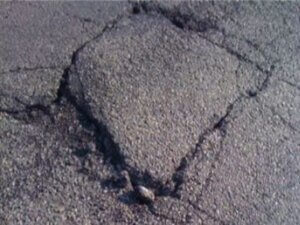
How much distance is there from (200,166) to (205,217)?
0.34 metres

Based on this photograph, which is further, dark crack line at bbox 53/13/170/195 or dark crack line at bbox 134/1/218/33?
dark crack line at bbox 134/1/218/33

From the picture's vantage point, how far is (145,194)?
11.0ft

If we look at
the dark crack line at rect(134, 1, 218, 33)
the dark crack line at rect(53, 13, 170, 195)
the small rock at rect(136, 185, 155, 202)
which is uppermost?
the dark crack line at rect(134, 1, 218, 33)

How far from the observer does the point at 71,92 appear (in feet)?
12.5

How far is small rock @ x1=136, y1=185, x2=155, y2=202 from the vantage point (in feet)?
11.0

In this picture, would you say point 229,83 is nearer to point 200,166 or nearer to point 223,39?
point 223,39

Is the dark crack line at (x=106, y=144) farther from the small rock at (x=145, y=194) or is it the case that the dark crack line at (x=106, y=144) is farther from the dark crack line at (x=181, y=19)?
the dark crack line at (x=181, y=19)

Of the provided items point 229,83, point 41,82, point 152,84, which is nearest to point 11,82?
point 41,82

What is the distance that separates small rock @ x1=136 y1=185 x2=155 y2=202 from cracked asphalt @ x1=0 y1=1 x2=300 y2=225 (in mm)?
23

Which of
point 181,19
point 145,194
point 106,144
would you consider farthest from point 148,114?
point 181,19

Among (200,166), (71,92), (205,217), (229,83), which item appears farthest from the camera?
(229,83)

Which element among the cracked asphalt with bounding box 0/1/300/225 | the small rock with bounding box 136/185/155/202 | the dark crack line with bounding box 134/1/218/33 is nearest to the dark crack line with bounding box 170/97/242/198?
the cracked asphalt with bounding box 0/1/300/225

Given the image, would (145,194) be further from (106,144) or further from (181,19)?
(181,19)

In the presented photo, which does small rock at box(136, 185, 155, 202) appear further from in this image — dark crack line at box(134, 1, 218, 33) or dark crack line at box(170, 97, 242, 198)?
dark crack line at box(134, 1, 218, 33)
